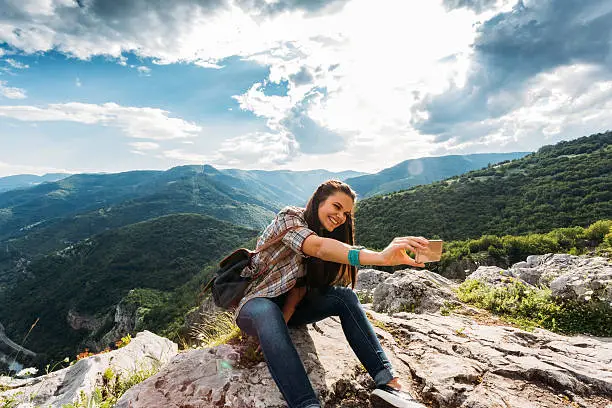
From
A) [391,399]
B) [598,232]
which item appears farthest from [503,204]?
[391,399]

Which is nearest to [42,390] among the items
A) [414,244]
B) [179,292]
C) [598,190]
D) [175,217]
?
[414,244]

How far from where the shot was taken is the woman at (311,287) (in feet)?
9.03

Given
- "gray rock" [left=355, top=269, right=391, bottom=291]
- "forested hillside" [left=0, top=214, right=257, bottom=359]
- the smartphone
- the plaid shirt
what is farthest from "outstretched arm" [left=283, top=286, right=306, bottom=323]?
"forested hillside" [left=0, top=214, right=257, bottom=359]

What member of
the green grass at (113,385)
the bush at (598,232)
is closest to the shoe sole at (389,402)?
the green grass at (113,385)

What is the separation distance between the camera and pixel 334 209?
3371mm

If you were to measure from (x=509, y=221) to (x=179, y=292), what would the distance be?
71.6 m

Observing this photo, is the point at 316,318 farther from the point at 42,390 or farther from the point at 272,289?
the point at 42,390

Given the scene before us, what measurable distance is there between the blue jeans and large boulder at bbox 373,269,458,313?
4.31m

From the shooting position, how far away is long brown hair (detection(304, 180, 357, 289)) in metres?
3.45

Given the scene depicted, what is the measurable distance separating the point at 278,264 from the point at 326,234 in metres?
0.66

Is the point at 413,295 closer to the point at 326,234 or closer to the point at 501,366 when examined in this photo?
the point at 501,366

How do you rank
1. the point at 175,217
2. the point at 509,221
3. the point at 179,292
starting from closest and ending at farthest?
the point at 509,221 < the point at 179,292 < the point at 175,217

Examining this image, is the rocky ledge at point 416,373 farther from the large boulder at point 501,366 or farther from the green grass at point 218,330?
the green grass at point 218,330

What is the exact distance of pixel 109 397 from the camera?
3.74m
